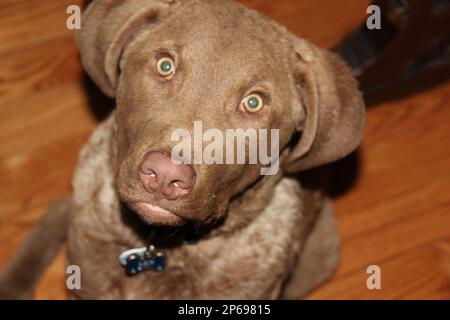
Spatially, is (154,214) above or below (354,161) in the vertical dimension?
above

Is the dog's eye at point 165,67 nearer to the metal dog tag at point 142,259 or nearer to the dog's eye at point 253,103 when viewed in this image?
the dog's eye at point 253,103

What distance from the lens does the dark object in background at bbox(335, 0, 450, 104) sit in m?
4.83

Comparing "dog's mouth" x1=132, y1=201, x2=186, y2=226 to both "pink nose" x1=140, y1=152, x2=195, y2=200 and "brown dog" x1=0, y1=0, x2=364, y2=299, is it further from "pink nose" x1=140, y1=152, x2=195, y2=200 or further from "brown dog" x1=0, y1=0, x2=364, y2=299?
"pink nose" x1=140, y1=152, x2=195, y2=200

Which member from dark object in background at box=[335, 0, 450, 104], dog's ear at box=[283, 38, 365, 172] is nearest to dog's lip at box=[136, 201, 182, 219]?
dog's ear at box=[283, 38, 365, 172]

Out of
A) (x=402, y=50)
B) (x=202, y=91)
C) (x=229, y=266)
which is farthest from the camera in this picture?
(x=402, y=50)

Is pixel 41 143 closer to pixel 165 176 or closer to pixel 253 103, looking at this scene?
pixel 253 103

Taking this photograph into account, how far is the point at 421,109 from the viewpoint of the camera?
5605 millimetres

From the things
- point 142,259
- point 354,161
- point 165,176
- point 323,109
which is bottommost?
point 354,161

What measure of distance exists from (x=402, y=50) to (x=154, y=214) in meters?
2.39

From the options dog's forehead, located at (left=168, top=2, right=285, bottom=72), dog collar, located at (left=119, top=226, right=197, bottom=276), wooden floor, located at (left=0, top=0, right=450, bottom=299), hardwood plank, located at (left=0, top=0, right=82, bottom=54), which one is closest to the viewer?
dog's forehead, located at (left=168, top=2, right=285, bottom=72)

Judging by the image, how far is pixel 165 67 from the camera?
3.44 meters

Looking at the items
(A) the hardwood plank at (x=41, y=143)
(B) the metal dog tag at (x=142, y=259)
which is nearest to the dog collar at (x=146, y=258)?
(B) the metal dog tag at (x=142, y=259)

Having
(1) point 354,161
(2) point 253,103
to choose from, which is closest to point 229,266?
(2) point 253,103

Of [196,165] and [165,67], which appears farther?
[165,67]
